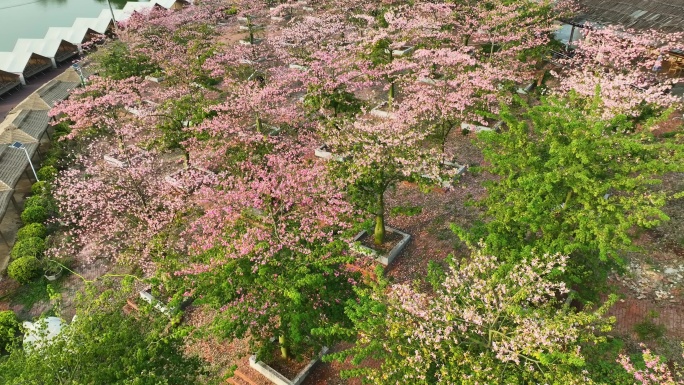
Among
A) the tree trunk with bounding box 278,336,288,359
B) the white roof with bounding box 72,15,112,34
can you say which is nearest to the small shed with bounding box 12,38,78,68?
the white roof with bounding box 72,15,112,34

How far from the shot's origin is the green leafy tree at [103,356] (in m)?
8.88

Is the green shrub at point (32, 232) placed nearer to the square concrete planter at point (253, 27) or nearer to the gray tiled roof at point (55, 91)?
the gray tiled roof at point (55, 91)

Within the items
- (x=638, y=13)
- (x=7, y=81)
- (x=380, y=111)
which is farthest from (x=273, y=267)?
(x=7, y=81)

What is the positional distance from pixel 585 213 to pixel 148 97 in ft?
110

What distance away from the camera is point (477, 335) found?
10359 millimetres

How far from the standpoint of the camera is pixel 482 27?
2945cm

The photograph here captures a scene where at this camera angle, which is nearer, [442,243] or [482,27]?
[442,243]

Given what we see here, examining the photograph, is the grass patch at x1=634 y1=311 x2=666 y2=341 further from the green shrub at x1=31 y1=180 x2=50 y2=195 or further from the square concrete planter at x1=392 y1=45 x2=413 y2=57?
the green shrub at x1=31 y1=180 x2=50 y2=195

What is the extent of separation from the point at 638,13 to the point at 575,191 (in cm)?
2548

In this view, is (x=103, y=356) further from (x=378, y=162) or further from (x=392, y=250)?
(x=392, y=250)

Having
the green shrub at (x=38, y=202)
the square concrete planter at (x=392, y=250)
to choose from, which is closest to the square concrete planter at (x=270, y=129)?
the square concrete planter at (x=392, y=250)

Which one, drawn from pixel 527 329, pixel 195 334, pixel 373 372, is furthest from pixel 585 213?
pixel 195 334

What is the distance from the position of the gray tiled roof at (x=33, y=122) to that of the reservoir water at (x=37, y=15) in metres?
36.4

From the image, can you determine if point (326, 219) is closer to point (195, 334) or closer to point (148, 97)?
point (195, 334)
